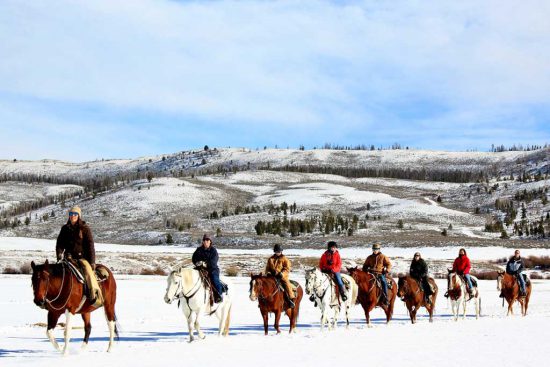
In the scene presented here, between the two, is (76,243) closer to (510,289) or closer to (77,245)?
(77,245)

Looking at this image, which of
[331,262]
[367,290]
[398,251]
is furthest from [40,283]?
[398,251]

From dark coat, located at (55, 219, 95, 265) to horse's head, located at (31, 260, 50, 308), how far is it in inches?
32.7

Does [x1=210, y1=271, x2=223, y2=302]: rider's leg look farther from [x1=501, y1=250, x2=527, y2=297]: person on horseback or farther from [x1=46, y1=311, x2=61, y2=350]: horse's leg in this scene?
[x1=501, y1=250, x2=527, y2=297]: person on horseback

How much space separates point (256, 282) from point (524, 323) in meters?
9.09

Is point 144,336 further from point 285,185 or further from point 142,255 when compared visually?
point 285,185

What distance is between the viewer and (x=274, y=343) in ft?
50.3

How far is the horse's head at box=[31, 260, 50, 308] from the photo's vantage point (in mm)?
12852

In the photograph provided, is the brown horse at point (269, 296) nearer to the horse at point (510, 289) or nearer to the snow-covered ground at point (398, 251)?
the horse at point (510, 289)

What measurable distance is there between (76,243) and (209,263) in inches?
159

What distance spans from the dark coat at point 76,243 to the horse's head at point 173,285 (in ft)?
7.34

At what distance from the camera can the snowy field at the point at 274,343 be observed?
12602mm

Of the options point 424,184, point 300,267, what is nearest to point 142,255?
point 300,267

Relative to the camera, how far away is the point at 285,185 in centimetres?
14762

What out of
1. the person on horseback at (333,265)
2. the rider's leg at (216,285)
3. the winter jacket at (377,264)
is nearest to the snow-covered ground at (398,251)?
the winter jacket at (377,264)
